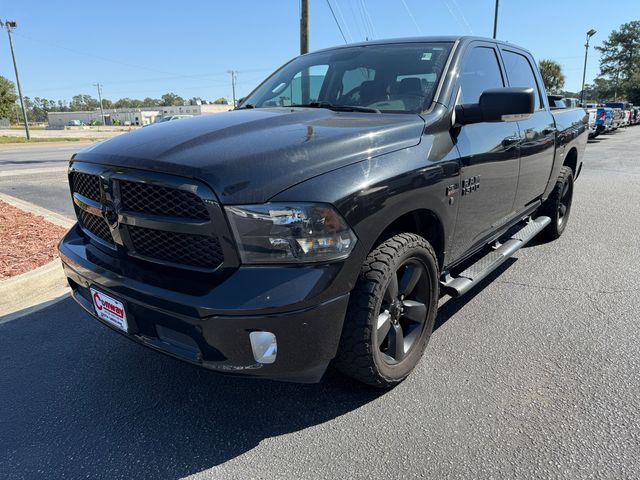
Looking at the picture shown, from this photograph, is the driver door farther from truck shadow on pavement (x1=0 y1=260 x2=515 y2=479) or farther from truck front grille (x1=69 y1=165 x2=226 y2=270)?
truck front grille (x1=69 y1=165 x2=226 y2=270)

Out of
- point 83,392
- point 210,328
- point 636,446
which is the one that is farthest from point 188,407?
point 636,446

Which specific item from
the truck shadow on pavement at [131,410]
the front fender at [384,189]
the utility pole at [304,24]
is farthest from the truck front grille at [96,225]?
the utility pole at [304,24]

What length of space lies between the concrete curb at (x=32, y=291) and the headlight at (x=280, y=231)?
2820mm

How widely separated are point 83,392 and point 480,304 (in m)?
2.90

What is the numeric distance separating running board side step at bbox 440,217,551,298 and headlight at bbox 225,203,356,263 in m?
1.36

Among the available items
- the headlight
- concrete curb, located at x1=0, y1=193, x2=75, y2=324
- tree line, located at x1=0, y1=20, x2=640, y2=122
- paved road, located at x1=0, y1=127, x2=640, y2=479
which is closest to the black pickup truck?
the headlight

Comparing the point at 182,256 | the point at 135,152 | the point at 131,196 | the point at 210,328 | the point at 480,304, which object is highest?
the point at 135,152

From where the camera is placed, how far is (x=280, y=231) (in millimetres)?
1944

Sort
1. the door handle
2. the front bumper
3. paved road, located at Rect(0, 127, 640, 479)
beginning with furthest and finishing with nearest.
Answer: the door handle, paved road, located at Rect(0, 127, 640, 479), the front bumper

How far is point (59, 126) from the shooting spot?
10244 centimetres

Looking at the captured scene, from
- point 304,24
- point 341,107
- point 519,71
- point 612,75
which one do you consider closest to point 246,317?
point 341,107

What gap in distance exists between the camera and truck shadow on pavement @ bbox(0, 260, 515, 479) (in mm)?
2205

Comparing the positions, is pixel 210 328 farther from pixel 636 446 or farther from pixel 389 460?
pixel 636 446

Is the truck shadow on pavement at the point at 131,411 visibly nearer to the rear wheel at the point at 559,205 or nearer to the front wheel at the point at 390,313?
the front wheel at the point at 390,313
